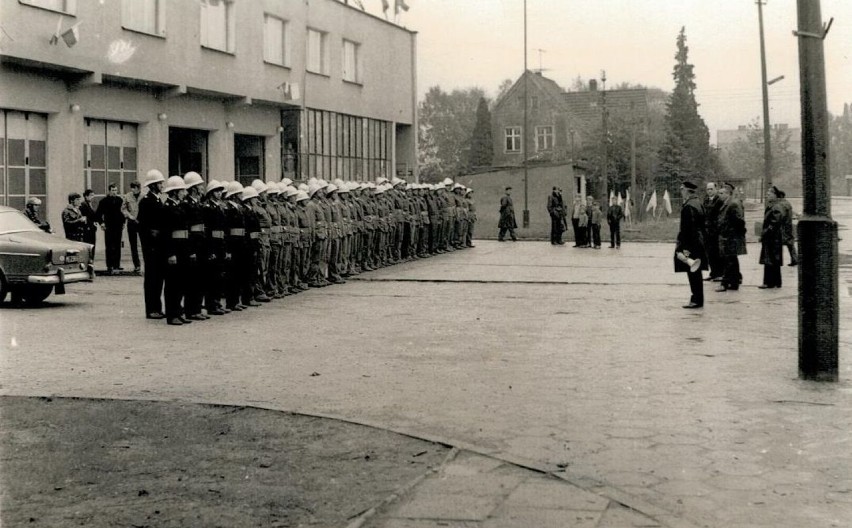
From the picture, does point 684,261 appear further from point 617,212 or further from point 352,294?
point 617,212

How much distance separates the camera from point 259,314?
49.2 feet

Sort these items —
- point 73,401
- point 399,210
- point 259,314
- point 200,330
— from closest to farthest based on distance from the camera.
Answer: point 73,401 → point 200,330 → point 259,314 → point 399,210

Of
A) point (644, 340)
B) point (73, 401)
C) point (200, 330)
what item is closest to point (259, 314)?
point (200, 330)

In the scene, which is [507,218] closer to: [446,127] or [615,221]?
[615,221]

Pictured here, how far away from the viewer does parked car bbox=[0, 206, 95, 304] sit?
1538cm

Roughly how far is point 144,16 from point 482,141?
66316 millimetres

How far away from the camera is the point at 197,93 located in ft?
104

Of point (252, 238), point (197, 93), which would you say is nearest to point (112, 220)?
point (252, 238)

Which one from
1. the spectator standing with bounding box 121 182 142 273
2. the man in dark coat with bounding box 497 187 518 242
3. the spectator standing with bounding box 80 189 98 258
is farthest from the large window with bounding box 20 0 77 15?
the man in dark coat with bounding box 497 187 518 242

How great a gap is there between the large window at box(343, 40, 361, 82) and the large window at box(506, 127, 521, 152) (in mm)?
45470

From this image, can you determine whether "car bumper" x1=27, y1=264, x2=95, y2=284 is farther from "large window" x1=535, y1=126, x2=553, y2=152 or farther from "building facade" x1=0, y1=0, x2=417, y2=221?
"large window" x1=535, y1=126, x2=553, y2=152

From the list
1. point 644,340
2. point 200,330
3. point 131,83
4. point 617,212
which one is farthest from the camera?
point 617,212

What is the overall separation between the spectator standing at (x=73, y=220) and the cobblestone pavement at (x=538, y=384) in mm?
3619

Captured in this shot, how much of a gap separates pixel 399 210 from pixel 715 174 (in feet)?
204
